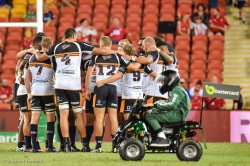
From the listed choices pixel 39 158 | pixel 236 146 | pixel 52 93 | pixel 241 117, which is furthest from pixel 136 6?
pixel 39 158

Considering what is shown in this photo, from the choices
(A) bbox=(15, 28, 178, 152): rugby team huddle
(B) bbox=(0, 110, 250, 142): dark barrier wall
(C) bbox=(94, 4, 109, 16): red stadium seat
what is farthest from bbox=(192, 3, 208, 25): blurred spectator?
(A) bbox=(15, 28, 178, 152): rugby team huddle

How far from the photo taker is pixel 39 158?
15.0 meters

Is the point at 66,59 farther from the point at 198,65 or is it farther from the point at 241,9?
the point at 241,9

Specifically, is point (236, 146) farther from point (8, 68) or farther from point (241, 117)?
point (8, 68)

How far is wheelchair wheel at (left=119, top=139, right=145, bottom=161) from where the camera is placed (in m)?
14.2

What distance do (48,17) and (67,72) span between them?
1061 centimetres

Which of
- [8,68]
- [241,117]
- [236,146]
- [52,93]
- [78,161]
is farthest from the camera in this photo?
[8,68]

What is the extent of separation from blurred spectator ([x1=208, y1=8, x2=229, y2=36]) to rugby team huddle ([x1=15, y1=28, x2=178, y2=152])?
8.28 m

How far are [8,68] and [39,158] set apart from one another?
11.0 metres

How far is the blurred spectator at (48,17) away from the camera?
88.4ft

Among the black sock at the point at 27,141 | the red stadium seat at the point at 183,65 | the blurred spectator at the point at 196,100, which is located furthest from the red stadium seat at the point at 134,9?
the black sock at the point at 27,141

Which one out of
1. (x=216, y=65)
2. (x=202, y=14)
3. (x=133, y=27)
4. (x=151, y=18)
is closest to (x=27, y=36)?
(x=133, y=27)

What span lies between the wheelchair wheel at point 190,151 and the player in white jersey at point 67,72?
3005 mm

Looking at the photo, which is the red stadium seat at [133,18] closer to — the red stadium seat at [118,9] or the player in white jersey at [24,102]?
the red stadium seat at [118,9]
